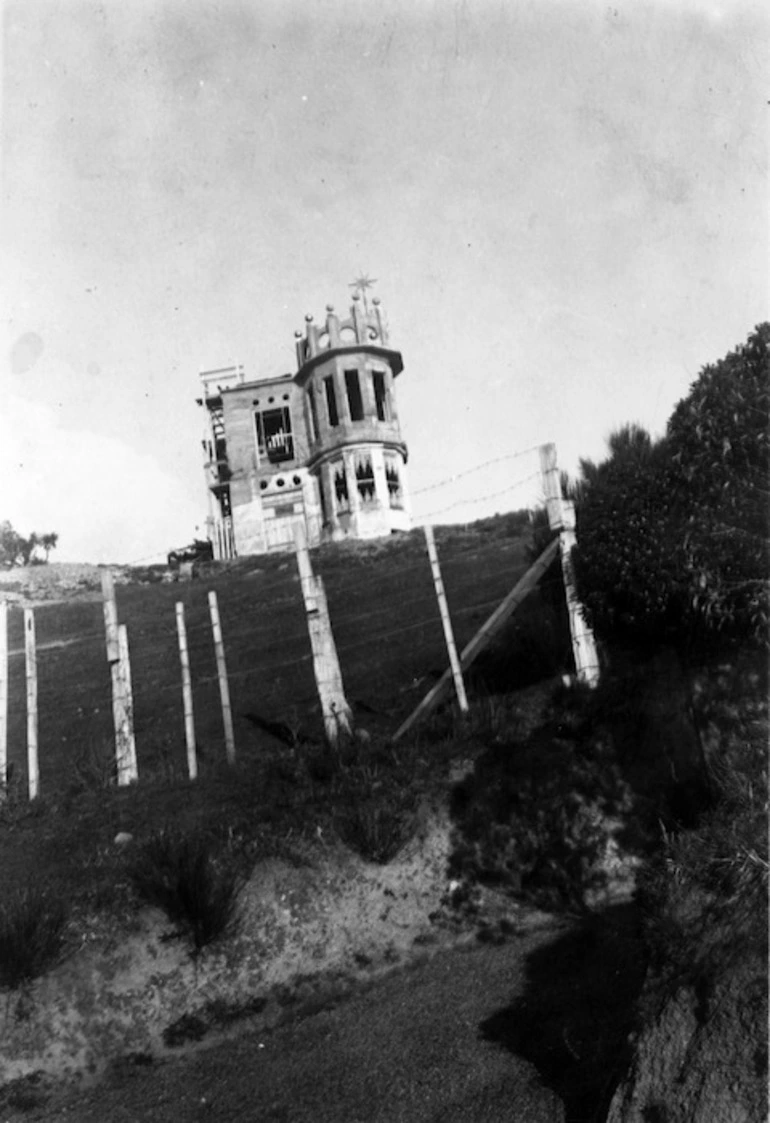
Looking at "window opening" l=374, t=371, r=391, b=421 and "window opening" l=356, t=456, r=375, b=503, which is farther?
"window opening" l=374, t=371, r=391, b=421

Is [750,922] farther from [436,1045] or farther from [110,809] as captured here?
[110,809]

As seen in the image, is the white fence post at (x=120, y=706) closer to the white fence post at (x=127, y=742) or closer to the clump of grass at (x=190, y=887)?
the white fence post at (x=127, y=742)

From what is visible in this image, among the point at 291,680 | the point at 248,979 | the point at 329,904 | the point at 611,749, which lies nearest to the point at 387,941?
the point at 329,904

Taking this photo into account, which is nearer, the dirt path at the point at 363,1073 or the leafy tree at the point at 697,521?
the dirt path at the point at 363,1073

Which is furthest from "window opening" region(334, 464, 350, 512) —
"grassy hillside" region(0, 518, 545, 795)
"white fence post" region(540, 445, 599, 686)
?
"white fence post" region(540, 445, 599, 686)

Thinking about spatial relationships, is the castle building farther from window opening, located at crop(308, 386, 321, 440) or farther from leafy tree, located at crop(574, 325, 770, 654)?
leafy tree, located at crop(574, 325, 770, 654)

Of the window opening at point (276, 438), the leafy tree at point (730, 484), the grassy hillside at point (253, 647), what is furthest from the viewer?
the window opening at point (276, 438)

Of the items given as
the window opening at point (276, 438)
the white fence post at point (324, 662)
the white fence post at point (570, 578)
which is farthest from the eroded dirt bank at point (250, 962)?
the window opening at point (276, 438)
